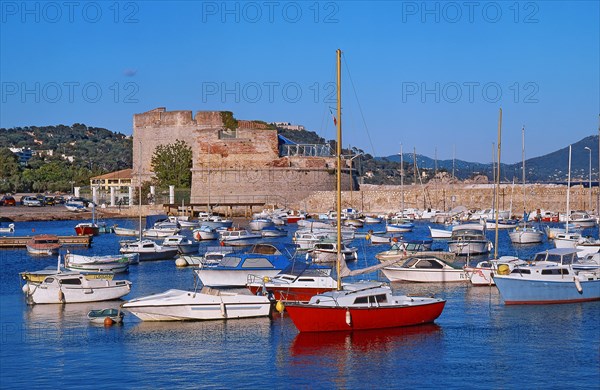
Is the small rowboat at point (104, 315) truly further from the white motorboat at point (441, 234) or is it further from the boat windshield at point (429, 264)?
the white motorboat at point (441, 234)

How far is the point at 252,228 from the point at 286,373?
2859 centimetres

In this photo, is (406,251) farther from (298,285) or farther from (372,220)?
A: (372,220)

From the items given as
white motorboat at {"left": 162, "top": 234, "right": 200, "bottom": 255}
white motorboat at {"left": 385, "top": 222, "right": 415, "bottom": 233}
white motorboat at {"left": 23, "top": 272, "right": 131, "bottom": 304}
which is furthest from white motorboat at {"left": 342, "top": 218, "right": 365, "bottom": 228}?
white motorboat at {"left": 23, "top": 272, "right": 131, "bottom": 304}

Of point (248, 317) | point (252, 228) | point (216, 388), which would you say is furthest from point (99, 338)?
point (252, 228)

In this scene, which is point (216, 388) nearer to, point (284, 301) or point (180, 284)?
point (284, 301)

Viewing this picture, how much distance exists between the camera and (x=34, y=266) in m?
29.0

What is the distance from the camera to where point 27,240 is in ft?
118

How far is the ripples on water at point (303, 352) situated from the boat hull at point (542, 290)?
0.24m

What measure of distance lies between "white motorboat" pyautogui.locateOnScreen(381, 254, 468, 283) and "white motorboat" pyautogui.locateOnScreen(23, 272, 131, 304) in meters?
6.12

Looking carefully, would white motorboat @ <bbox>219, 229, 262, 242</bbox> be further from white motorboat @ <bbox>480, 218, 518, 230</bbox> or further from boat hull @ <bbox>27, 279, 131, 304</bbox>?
boat hull @ <bbox>27, 279, 131, 304</bbox>

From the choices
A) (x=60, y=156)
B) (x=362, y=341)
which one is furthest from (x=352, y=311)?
(x=60, y=156)

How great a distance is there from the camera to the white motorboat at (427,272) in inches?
890

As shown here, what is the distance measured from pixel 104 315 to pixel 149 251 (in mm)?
11956

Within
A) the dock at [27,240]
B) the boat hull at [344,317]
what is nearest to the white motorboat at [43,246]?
the dock at [27,240]
